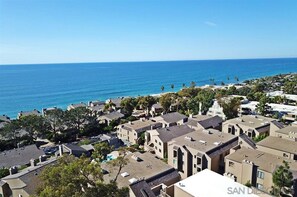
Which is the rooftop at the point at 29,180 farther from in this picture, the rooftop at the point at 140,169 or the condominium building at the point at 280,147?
the condominium building at the point at 280,147

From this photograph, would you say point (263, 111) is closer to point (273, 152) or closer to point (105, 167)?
point (273, 152)

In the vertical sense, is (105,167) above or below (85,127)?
above

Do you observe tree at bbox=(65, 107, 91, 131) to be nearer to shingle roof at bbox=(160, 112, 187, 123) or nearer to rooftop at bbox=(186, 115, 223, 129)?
shingle roof at bbox=(160, 112, 187, 123)

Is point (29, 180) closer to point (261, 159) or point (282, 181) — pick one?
point (282, 181)

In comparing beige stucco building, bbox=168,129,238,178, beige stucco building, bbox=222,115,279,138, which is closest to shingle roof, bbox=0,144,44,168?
beige stucco building, bbox=168,129,238,178

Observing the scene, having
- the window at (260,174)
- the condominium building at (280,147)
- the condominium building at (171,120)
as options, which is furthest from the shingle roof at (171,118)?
the window at (260,174)

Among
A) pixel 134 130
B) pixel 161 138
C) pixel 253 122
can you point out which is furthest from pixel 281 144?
pixel 134 130

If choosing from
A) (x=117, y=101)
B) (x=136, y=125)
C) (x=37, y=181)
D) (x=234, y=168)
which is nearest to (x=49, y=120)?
(x=136, y=125)
